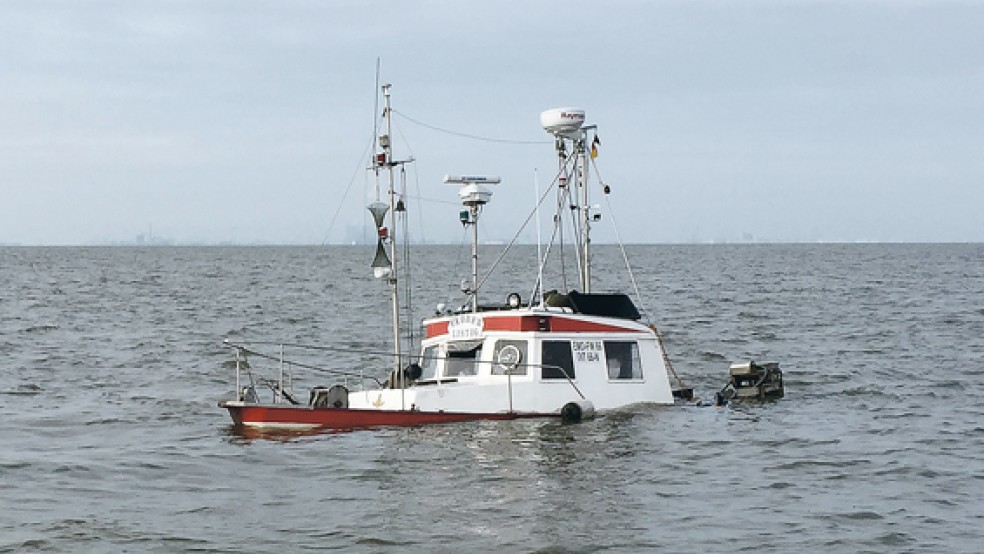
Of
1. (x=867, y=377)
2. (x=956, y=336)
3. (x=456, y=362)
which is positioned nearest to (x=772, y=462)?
(x=456, y=362)

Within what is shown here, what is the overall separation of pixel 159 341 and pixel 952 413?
29.7 meters

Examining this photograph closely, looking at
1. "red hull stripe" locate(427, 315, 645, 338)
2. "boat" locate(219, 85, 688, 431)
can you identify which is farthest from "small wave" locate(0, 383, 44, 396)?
"red hull stripe" locate(427, 315, 645, 338)

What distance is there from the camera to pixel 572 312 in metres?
25.8

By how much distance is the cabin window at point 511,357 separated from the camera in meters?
25.2

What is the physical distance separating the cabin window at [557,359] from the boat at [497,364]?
21 millimetres

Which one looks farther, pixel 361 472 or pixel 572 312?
pixel 572 312

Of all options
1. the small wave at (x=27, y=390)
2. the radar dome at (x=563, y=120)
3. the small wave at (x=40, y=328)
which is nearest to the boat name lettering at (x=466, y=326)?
the radar dome at (x=563, y=120)

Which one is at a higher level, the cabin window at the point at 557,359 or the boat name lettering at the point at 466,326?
the boat name lettering at the point at 466,326

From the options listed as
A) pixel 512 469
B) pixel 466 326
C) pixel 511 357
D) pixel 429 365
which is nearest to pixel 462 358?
pixel 466 326

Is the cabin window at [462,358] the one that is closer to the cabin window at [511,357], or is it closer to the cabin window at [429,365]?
the cabin window at [429,365]

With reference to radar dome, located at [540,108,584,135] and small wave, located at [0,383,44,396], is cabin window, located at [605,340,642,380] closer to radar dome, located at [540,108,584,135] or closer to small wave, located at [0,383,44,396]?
radar dome, located at [540,108,584,135]

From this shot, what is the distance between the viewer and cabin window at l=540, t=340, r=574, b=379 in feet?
83.1

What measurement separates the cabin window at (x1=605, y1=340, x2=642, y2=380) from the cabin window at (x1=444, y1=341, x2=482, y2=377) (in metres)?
2.79

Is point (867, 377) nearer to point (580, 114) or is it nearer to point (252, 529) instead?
point (580, 114)
